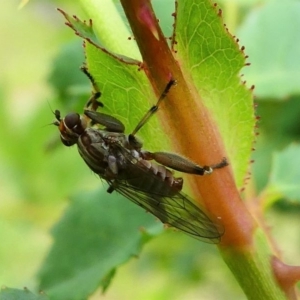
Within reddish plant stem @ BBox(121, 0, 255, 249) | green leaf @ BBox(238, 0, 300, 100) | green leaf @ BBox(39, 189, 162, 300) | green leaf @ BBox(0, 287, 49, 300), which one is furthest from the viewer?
green leaf @ BBox(238, 0, 300, 100)

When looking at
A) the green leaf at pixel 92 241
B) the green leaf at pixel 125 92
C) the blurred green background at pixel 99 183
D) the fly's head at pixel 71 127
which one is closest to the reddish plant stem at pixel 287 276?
the green leaf at pixel 125 92

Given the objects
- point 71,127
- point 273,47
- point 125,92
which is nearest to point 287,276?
point 125,92

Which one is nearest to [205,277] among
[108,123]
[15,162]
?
[15,162]

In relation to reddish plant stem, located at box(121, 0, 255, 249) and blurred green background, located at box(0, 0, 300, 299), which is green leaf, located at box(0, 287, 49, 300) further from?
blurred green background, located at box(0, 0, 300, 299)

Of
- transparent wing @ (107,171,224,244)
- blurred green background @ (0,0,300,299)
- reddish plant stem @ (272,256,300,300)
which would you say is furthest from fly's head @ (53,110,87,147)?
reddish plant stem @ (272,256,300,300)

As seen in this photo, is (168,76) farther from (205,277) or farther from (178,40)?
(205,277)
